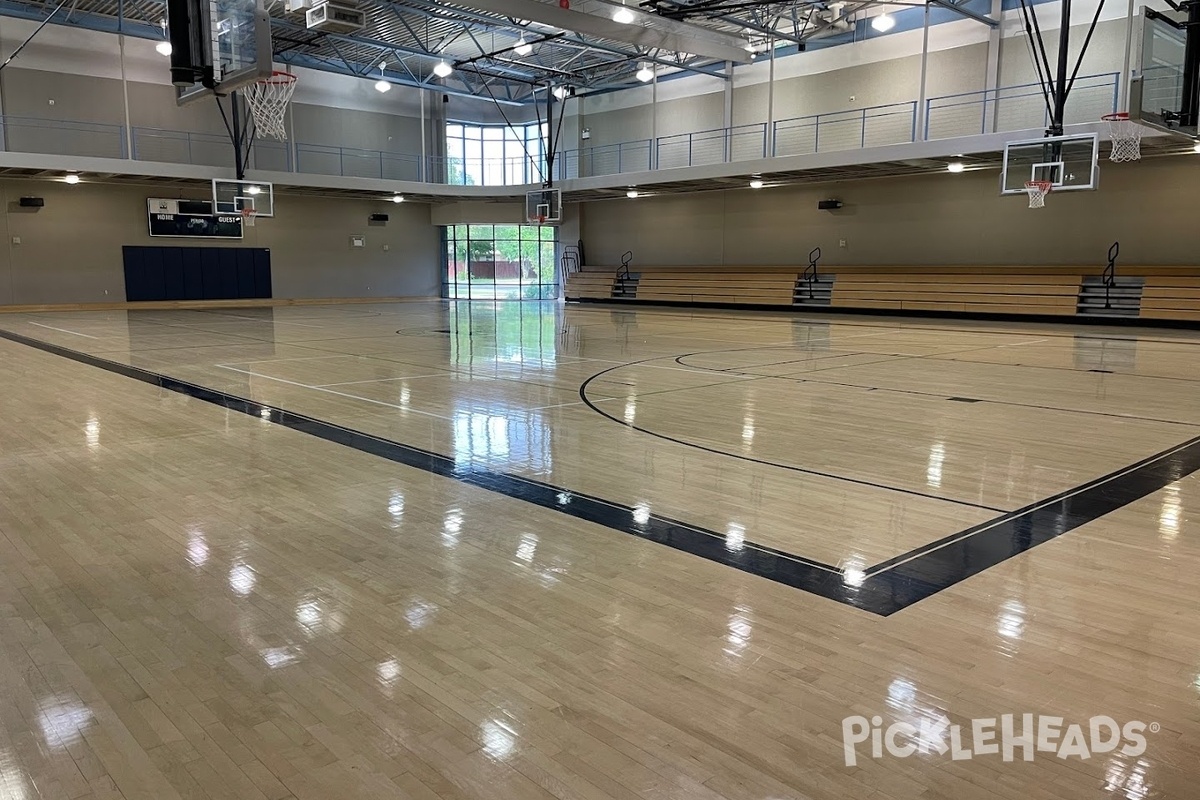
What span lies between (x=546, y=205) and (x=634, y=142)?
378 centimetres

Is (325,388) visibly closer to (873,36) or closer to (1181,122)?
(1181,122)

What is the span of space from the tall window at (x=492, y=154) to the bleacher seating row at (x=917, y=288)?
217 inches

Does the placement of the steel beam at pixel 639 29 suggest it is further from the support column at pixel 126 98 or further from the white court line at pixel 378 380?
the support column at pixel 126 98

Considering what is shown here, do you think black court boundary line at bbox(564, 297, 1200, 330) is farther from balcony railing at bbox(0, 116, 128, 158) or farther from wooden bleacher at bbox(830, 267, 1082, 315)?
balcony railing at bbox(0, 116, 128, 158)

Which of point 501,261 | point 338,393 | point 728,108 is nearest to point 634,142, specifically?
point 728,108

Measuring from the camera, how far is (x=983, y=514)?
451 cm

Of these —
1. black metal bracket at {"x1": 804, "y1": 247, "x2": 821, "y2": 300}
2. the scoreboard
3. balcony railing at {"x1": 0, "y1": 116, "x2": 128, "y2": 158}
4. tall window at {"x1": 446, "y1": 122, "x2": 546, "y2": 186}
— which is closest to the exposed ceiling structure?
tall window at {"x1": 446, "y1": 122, "x2": 546, "y2": 186}

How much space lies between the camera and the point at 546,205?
81.4 feet

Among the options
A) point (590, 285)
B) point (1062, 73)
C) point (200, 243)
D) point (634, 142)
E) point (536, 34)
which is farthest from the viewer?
point (590, 285)

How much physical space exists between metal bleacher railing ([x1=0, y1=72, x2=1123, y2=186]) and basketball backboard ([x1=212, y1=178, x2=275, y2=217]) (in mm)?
2204

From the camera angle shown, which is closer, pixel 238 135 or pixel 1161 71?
pixel 1161 71

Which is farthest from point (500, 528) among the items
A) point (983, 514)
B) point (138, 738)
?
point (983, 514)

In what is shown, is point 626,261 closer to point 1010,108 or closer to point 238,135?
point 238,135

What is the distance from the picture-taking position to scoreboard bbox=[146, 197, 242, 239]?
78.7ft
